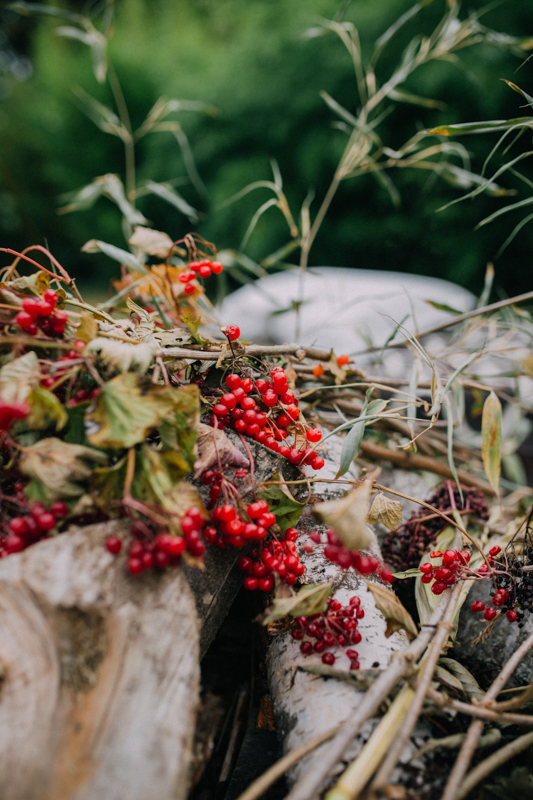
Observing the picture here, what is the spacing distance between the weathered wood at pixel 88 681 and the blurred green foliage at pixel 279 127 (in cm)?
238

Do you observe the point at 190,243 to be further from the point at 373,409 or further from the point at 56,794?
the point at 56,794

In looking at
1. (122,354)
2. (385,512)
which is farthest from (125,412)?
(385,512)

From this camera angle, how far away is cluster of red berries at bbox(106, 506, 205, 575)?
0.44 m

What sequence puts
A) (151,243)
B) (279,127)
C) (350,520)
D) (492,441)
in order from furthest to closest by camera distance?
(279,127) < (151,243) < (492,441) < (350,520)

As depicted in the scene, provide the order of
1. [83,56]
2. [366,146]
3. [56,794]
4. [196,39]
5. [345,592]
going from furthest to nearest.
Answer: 1. [83,56]
2. [196,39]
3. [366,146]
4. [345,592]
5. [56,794]

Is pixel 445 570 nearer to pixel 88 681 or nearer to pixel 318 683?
pixel 318 683

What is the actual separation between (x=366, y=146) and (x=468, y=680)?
113 centimetres

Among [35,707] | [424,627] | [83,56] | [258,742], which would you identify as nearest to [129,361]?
[35,707]

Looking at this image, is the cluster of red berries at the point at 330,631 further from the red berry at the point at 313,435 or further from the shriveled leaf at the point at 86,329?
the shriveled leaf at the point at 86,329

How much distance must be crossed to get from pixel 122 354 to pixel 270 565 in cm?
32

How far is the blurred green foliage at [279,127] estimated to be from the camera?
3332mm

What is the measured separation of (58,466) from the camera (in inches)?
18.4

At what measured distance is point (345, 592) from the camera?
2.09 ft

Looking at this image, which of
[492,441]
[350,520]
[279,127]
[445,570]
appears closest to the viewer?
[350,520]
